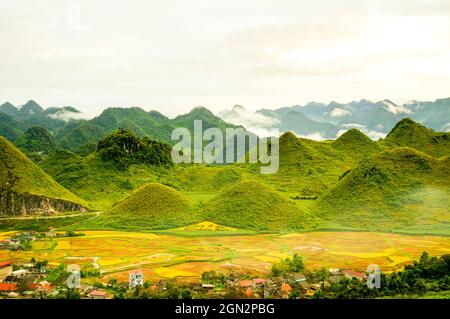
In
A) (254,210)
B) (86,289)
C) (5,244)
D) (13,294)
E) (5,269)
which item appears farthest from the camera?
(254,210)

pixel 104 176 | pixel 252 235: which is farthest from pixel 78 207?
pixel 252 235

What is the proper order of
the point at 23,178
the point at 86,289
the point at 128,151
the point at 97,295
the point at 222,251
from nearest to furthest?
the point at 97,295, the point at 86,289, the point at 222,251, the point at 23,178, the point at 128,151

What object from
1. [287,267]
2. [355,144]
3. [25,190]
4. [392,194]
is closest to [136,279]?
[287,267]

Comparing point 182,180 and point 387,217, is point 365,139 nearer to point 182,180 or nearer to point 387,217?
point 182,180

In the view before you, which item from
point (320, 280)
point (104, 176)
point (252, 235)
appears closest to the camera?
point (320, 280)

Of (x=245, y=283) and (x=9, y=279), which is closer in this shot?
(x=245, y=283)

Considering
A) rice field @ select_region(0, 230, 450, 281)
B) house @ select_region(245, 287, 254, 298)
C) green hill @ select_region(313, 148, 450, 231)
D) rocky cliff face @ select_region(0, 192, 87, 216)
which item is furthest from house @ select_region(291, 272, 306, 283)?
rocky cliff face @ select_region(0, 192, 87, 216)

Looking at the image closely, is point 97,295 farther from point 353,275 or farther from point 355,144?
point 355,144
